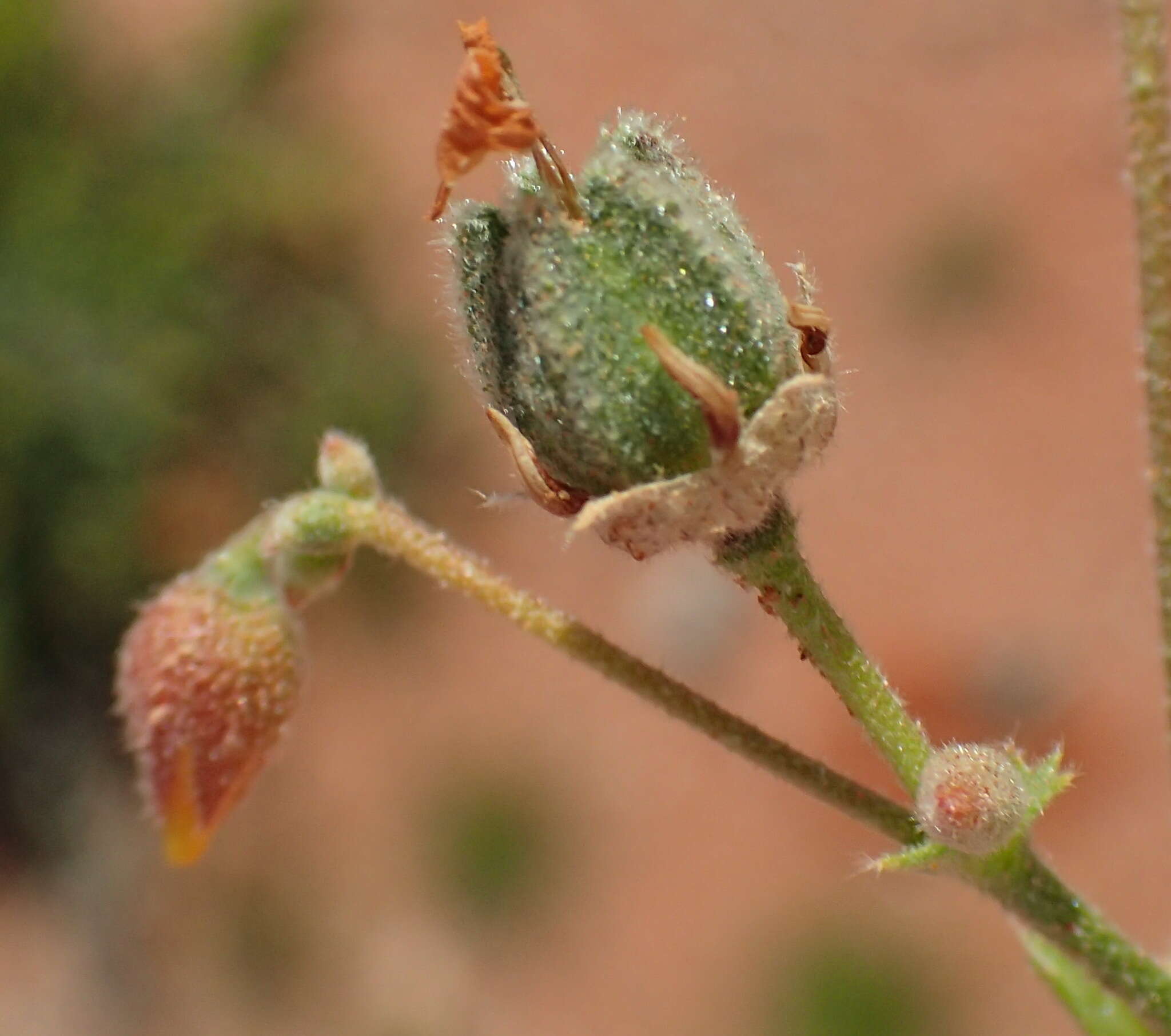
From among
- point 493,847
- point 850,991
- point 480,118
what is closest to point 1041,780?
point 480,118

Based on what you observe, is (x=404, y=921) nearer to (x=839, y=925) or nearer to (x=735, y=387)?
(x=839, y=925)

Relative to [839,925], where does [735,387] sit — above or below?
above

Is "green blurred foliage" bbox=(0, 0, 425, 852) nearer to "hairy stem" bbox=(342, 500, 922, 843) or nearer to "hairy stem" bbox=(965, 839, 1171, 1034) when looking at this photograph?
"hairy stem" bbox=(342, 500, 922, 843)

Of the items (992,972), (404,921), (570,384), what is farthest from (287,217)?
(570,384)

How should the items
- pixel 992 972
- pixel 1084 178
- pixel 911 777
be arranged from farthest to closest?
pixel 1084 178 → pixel 992 972 → pixel 911 777

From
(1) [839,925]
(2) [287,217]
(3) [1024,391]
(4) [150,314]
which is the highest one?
(3) [1024,391]

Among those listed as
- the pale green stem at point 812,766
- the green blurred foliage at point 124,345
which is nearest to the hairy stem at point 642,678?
the pale green stem at point 812,766

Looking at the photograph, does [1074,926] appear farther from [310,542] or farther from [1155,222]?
[310,542]
